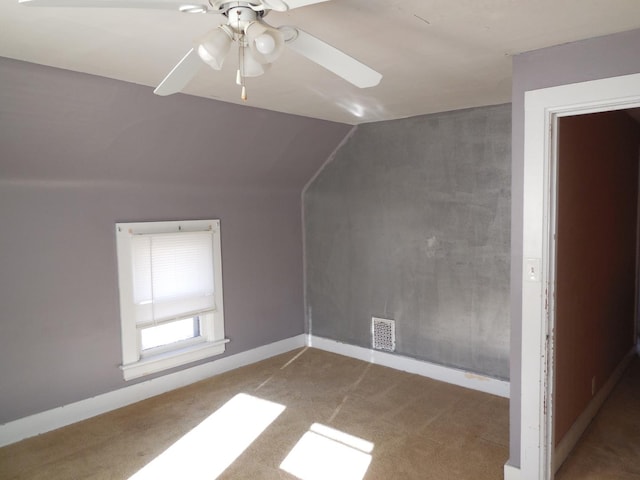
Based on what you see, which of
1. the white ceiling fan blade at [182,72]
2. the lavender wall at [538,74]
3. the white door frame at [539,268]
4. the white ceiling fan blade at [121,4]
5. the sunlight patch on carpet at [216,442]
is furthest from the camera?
the sunlight patch on carpet at [216,442]

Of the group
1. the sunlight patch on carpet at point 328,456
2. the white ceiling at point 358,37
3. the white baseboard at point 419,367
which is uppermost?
the white ceiling at point 358,37

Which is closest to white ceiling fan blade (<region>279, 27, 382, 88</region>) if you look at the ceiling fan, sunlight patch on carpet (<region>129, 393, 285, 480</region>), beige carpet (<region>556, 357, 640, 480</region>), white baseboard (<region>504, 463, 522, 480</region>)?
the ceiling fan

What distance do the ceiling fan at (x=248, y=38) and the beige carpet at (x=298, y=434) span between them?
2.20 m

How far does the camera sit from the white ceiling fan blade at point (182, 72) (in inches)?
64.3

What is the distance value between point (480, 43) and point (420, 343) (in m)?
2.67

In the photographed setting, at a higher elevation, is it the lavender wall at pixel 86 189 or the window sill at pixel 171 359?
the lavender wall at pixel 86 189

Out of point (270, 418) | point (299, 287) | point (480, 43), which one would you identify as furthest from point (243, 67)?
point (299, 287)

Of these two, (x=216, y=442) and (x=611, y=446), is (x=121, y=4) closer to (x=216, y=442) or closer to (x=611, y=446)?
(x=216, y=442)

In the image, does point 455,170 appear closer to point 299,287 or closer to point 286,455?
point 299,287

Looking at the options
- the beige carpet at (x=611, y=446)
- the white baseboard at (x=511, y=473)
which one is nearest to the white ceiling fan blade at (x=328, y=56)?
the white baseboard at (x=511, y=473)

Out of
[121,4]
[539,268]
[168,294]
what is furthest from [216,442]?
[121,4]

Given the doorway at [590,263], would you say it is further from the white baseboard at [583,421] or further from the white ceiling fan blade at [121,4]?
the white ceiling fan blade at [121,4]

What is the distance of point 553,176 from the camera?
231cm

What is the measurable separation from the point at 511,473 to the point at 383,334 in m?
1.97
